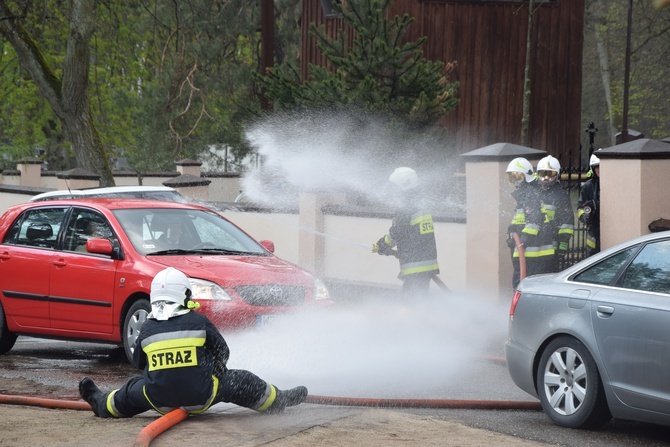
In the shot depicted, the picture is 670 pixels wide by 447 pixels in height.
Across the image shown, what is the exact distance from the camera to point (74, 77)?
2459cm

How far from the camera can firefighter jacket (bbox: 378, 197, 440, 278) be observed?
12.1 m

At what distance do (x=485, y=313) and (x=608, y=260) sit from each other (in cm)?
657

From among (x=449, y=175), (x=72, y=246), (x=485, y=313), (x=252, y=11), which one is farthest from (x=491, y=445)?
(x=252, y=11)

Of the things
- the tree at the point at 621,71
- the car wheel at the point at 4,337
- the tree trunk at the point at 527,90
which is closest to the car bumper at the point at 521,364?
the car wheel at the point at 4,337

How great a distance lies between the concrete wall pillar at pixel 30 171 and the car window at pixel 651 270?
3020 centimetres

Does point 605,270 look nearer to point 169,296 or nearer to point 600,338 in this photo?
point 600,338

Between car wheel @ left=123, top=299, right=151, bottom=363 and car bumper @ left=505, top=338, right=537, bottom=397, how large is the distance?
11.4 ft

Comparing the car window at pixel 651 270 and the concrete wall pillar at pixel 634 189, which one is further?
the concrete wall pillar at pixel 634 189

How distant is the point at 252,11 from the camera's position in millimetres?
40188

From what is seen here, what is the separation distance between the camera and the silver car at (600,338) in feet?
23.5

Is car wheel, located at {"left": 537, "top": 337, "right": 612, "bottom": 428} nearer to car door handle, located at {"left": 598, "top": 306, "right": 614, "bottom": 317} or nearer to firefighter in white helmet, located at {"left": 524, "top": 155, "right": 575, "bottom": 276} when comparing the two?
car door handle, located at {"left": 598, "top": 306, "right": 614, "bottom": 317}

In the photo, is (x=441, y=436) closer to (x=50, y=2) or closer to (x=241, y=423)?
(x=241, y=423)

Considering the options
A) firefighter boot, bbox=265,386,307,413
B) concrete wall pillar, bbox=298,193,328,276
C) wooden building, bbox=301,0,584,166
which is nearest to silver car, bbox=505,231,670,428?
firefighter boot, bbox=265,386,307,413

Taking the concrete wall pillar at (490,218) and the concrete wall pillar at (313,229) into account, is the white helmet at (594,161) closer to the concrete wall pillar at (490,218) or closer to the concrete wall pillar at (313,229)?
the concrete wall pillar at (490,218)
